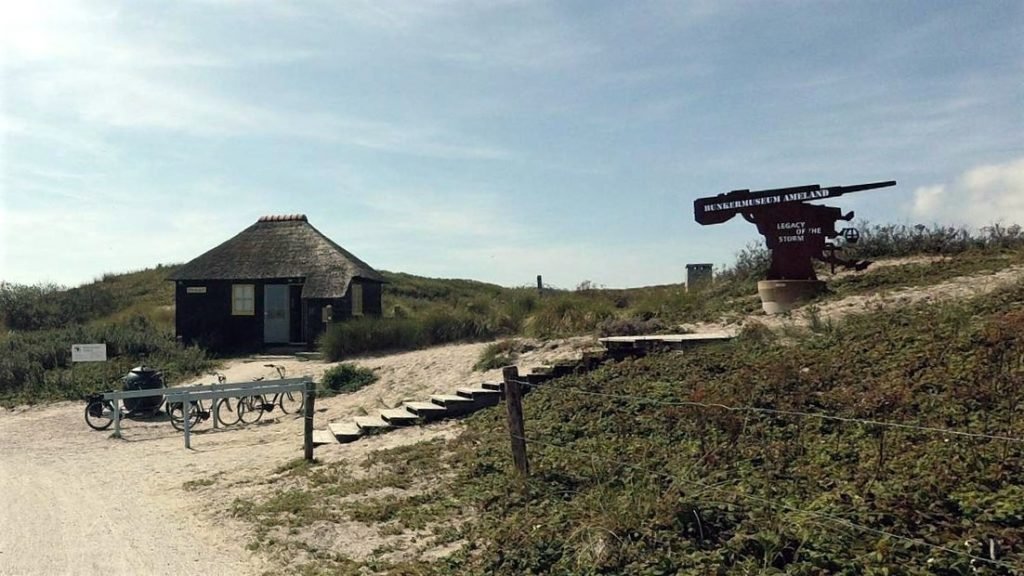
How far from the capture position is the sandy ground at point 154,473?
716 cm

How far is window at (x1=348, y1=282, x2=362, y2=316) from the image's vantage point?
82.1 feet

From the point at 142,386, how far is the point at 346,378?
4116 millimetres

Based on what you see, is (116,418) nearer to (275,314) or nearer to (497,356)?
(497,356)

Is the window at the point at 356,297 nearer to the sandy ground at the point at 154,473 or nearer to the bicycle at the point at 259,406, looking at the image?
the sandy ground at the point at 154,473

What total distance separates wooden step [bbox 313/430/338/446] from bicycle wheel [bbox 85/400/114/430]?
5123 millimetres

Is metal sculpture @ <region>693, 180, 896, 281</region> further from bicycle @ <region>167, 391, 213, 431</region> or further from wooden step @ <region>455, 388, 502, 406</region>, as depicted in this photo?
bicycle @ <region>167, 391, 213, 431</region>

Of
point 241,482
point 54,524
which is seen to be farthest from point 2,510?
point 241,482

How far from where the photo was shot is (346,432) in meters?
12.4

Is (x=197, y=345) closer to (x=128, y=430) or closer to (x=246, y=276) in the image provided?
(x=246, y=276)

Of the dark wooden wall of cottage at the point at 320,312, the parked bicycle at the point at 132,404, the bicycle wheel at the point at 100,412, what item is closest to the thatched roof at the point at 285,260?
the dark wooden wall of cottage at the point at 320,312

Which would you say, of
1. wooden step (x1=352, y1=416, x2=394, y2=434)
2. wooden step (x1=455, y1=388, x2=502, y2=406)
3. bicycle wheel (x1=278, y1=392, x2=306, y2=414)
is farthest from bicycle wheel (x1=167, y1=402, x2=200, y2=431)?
wooden step (x1=455, y1=388, x2=502, y2=406)

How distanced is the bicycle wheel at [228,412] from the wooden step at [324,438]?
3348 millimetres

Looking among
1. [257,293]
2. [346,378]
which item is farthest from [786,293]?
[257,293]

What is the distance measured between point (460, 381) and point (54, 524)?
8.13 m
